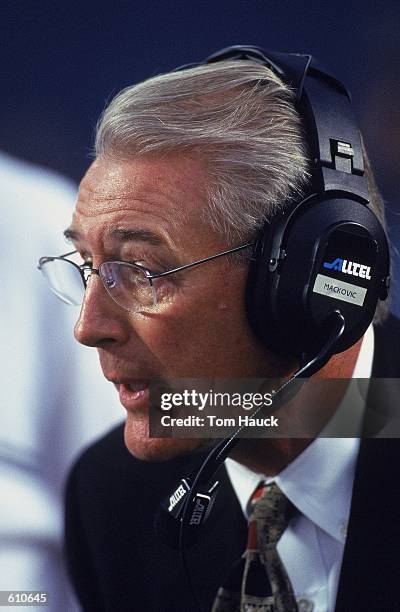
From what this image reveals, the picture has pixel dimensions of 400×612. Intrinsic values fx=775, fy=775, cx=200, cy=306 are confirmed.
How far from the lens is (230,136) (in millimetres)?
915

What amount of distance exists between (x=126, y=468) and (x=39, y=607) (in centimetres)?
22

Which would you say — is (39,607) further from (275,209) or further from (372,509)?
(275,209)

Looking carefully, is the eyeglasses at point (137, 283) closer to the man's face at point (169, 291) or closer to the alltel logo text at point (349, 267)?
the man's face at point (169, 291)

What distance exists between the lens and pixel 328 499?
0.99 metres

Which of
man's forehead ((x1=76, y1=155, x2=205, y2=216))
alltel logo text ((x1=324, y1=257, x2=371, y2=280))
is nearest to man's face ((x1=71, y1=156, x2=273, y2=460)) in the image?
man's forehead ((x1=76, y1=155, x2=205, y2=216))

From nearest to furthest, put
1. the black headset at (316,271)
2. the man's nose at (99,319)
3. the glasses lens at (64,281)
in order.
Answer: the black headset at (316,271)
the man's nose at (99,319)
the glasses lens at (64,281)

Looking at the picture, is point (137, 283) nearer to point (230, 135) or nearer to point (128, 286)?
point (128, 286)

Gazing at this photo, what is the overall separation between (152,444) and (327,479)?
0.24 m

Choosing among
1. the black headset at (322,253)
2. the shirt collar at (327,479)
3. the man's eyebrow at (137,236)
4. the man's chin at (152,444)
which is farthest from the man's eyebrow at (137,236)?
the shirt collar at (327,479)

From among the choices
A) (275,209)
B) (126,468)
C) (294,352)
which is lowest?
(126,468)

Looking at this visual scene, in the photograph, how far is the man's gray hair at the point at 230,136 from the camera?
2.98 feet

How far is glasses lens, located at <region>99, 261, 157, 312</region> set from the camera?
917 millimetres

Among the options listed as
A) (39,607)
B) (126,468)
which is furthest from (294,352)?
(39,607)

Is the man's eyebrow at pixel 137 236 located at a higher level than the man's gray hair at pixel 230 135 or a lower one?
lower
